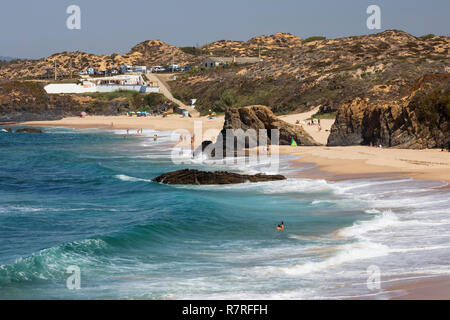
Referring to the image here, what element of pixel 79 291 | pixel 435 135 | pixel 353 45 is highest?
pixel 353 45

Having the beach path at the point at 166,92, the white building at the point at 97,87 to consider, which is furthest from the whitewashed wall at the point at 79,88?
the beach path at the point at 166,92

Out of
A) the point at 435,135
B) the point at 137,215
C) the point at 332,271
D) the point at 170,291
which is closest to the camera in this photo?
the point at 170,291

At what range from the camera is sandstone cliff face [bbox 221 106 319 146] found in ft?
137

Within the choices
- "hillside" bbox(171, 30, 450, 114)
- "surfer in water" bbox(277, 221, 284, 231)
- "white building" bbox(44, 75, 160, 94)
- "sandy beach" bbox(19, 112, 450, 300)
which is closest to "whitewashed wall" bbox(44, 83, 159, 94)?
"white building" bbox(44, 75, 160, 94)

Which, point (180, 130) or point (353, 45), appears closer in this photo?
point (180, 130)

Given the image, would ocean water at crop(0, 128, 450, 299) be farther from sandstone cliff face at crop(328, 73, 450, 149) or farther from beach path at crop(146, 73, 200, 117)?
beach path at crop(146, 73, 200, 117)

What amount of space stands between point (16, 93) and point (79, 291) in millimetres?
96691

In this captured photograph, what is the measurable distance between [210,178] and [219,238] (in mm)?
10973

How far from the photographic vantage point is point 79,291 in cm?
1275

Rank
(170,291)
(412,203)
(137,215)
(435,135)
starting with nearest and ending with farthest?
(170,291), (412,203), (137,215), (435,135)

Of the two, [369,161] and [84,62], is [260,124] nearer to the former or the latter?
[369,161]

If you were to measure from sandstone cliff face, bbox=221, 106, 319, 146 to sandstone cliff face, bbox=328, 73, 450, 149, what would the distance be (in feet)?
8.45

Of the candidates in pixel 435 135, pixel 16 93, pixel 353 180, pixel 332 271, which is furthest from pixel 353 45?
pixel 332 271
